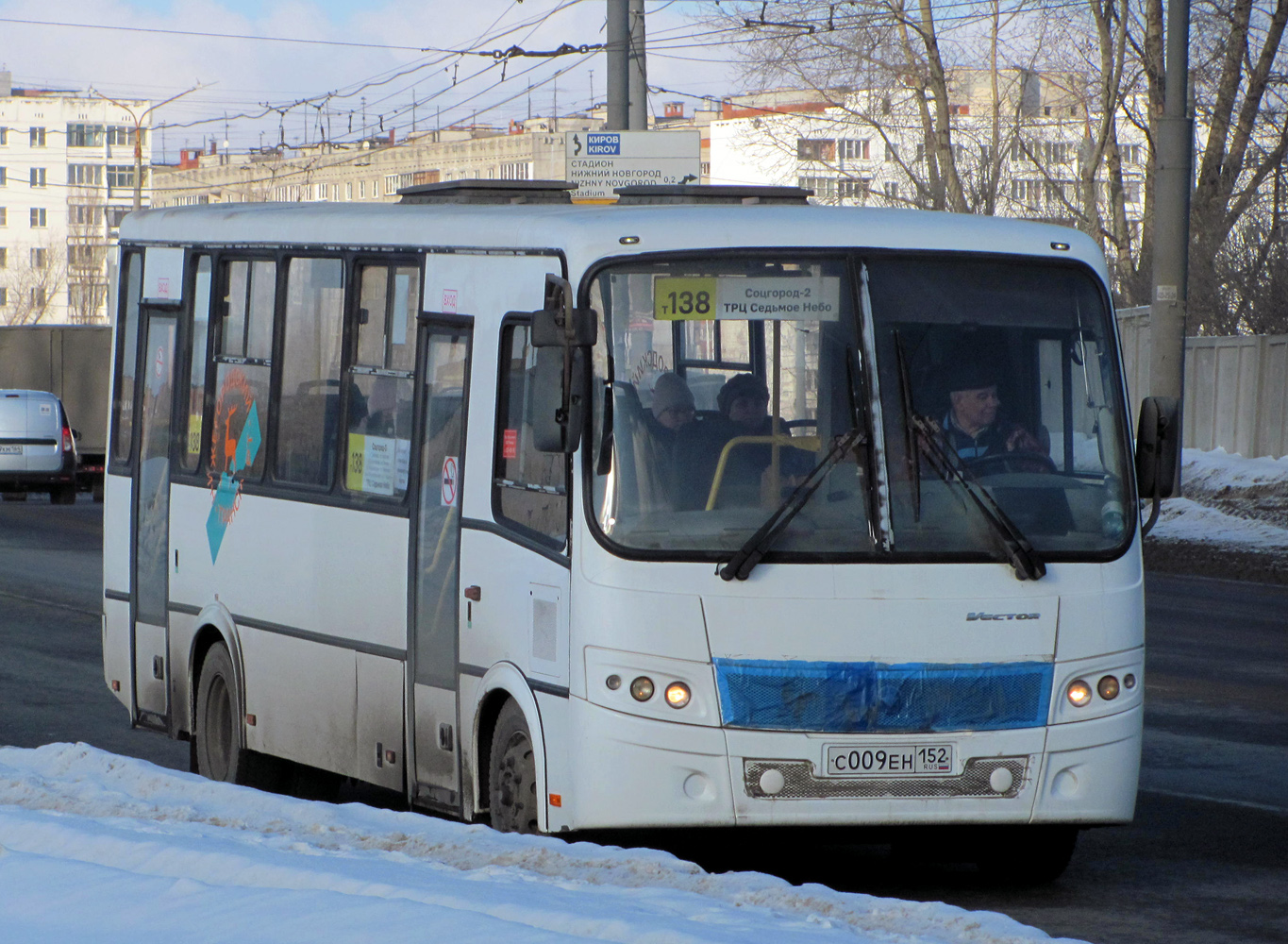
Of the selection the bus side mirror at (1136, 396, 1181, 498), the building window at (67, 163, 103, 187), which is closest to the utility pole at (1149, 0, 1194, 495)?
the bus side mirror at (1136, 396, 1181, 498)

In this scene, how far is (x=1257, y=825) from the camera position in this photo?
29.0ft

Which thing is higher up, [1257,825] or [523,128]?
[523,128]

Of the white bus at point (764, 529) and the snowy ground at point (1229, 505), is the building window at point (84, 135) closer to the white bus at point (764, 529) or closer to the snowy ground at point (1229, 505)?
the snowy ground at point (1229, 505)

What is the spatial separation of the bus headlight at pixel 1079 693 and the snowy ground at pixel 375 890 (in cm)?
147

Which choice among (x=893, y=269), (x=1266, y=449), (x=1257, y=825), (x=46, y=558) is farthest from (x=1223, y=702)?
(x=1266, y=449)

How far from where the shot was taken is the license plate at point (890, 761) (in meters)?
7.04

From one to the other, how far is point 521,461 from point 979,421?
5.18 ft

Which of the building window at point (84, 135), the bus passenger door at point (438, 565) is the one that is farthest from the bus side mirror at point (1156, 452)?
the building window at point (84, 135)

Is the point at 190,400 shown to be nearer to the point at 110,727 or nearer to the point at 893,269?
the point at 110,727

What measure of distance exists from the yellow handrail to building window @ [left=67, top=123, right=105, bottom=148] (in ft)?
456

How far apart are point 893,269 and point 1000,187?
40324 millimetres

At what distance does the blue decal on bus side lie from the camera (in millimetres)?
9773

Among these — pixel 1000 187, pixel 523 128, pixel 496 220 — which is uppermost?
pixel 523 128

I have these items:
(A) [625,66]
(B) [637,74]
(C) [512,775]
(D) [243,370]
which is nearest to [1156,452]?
(C) [512,775]
